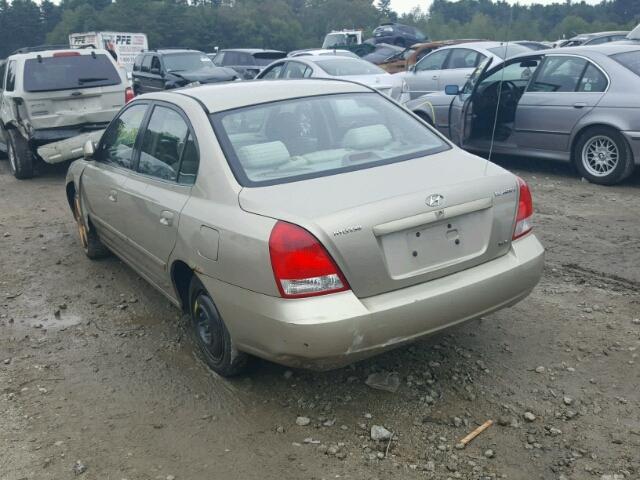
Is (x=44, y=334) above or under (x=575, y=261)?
under

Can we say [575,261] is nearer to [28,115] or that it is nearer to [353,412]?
[353,412]

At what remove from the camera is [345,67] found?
13.0m

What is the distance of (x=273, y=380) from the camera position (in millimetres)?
3846

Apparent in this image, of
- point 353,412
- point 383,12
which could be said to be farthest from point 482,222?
point 383,12

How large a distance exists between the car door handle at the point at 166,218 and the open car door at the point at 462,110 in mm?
5964

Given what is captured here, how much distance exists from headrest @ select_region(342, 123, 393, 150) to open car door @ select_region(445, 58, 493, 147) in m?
5.19

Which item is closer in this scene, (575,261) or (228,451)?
(228,451)

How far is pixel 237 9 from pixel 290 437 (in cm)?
7334

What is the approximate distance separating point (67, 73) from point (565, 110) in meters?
6.99

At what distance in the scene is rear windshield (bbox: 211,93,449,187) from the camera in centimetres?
366

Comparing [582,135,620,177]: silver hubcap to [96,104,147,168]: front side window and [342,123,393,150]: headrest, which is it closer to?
[342,123,393,150]: headrest

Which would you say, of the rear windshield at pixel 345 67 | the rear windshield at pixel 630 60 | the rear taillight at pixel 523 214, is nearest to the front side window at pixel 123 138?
the rear taillight at pixel 523 214

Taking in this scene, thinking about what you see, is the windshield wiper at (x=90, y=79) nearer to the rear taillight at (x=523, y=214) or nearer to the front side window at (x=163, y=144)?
the front side window at (x=163, y=144)

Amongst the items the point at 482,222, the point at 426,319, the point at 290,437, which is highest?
the point at 482,222
